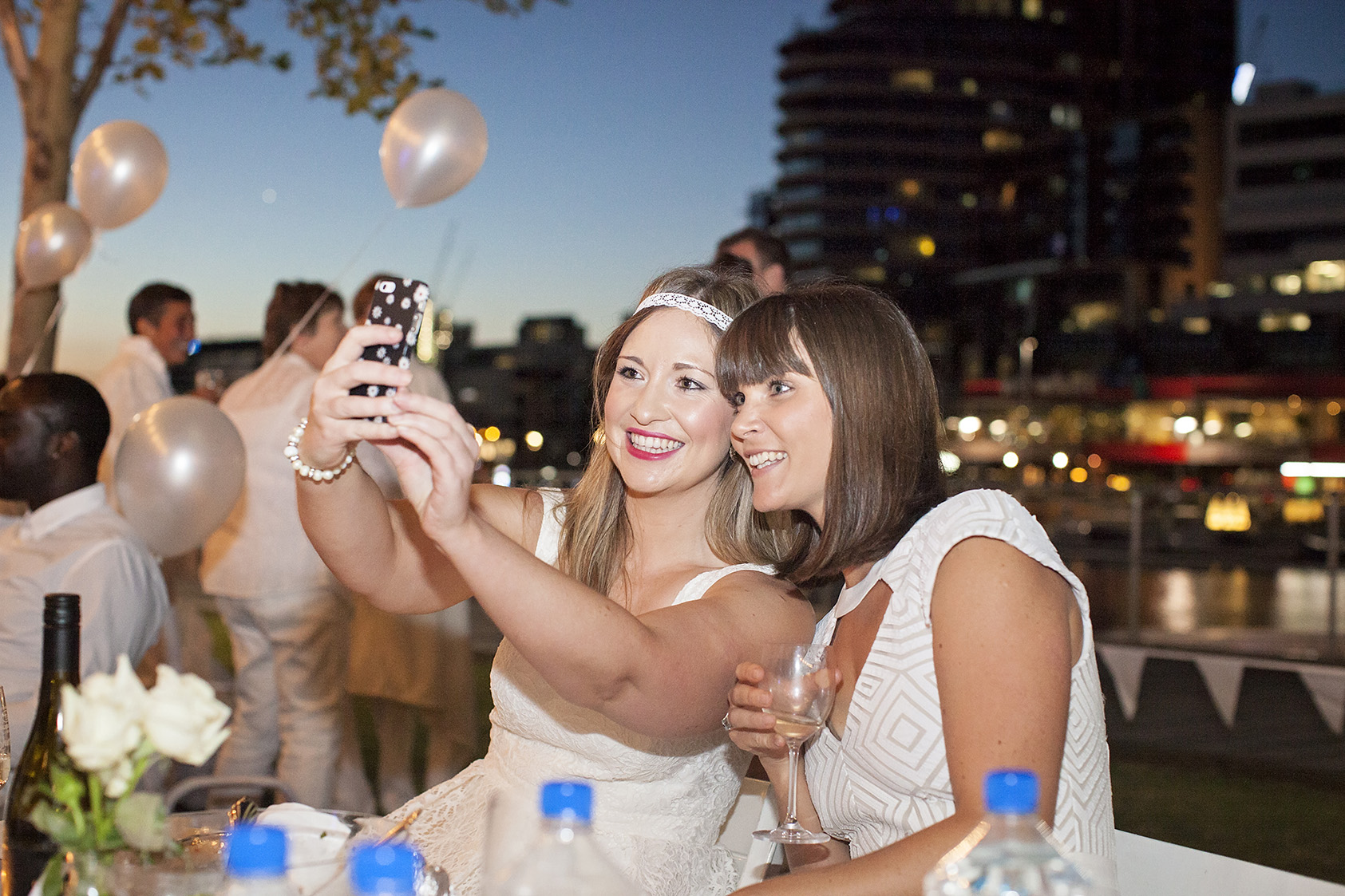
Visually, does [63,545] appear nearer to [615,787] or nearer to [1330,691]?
[615,787]

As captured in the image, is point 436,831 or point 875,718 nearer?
point 875,718

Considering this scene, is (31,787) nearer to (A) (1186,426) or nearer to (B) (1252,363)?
(A) (1186,426)

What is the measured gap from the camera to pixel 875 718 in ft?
5.37

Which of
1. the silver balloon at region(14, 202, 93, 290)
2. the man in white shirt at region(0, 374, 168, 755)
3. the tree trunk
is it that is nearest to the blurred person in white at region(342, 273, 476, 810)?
the silver balloon at region(14, 202, 93, 290)

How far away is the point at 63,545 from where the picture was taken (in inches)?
100

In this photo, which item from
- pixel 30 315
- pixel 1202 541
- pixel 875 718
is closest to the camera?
pixel 875 718

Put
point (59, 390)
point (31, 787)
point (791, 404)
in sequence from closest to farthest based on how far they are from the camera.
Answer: point (31, 787)
point (791, 404)
point (59, 390)

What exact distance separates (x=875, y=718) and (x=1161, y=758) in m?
4.48

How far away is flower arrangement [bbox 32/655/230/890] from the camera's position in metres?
0.92

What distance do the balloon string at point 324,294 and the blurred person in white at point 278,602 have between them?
0.02 metres

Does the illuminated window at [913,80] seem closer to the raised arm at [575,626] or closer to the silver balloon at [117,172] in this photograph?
the silver balloon at [117,172]

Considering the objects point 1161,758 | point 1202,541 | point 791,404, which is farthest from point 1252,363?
point 791,404

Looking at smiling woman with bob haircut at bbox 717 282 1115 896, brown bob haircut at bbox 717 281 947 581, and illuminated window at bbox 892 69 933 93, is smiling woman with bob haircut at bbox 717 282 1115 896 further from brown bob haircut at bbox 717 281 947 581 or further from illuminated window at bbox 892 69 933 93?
illuminated window at bbox 892 69 933 93

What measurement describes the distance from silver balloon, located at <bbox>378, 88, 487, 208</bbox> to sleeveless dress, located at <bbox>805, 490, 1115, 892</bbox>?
2.66m
